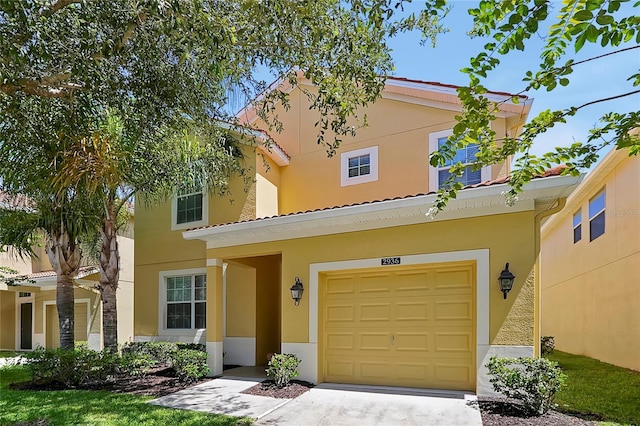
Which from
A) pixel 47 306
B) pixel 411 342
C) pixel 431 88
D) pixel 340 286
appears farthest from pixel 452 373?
pixel 47 306

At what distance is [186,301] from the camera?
46.3ft

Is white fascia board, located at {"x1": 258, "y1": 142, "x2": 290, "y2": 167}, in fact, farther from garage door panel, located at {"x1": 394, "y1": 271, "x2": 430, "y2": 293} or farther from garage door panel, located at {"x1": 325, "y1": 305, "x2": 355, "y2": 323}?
garage door panel, located at {"x1": 394, "y1": 271, "x2": 430, "y2": 293}

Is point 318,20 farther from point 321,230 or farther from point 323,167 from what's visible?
point 323,167

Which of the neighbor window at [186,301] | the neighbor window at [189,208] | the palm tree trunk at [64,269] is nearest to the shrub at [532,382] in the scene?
the neighbor window at [186,301]

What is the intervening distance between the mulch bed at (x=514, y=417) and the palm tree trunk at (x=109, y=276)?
949 cm

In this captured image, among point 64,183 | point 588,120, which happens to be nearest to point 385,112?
point 588,120

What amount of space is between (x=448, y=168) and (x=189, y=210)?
27.7 feet

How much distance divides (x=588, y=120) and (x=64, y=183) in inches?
278

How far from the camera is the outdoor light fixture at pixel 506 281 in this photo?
803 centimetres

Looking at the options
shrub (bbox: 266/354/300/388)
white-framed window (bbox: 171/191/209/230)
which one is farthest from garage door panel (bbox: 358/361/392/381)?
white-framed window (bbox: 171/191/209/230)

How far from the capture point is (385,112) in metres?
13.0

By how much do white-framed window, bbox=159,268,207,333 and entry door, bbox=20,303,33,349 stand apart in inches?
490

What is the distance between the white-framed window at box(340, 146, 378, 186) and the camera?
1295cm

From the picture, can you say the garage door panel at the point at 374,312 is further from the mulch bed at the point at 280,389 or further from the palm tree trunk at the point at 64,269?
the palm tree trunk at the point at 64,269
